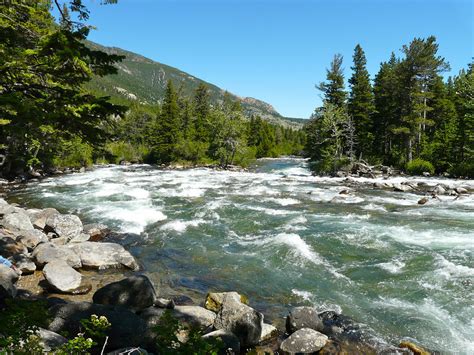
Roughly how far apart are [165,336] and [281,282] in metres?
6.50

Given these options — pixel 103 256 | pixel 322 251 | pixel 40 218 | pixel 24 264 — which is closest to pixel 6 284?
pixel 24 264

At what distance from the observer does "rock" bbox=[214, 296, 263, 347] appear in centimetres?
721

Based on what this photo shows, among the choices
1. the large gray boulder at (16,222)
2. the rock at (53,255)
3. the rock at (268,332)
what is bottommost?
the rock at (268,332)

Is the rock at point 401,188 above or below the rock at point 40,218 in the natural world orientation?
above

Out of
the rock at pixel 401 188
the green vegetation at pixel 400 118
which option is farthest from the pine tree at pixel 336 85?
the rock at pixel 401 188

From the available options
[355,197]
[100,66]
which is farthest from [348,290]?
[355,197]

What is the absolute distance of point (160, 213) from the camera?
18.1 m

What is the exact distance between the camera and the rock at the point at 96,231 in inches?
547

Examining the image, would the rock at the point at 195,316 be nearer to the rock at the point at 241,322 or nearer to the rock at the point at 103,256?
the rock at the point at 241,322

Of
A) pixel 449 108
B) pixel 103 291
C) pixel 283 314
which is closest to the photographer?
pixel 103 291

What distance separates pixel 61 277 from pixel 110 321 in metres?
3.82

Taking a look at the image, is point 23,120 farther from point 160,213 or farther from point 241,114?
point 241,114

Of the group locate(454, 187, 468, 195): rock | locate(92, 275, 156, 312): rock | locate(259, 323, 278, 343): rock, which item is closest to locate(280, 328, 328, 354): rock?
locate(259, 323, 278, 343): rock

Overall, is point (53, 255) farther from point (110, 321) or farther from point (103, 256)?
point (110, 321)
